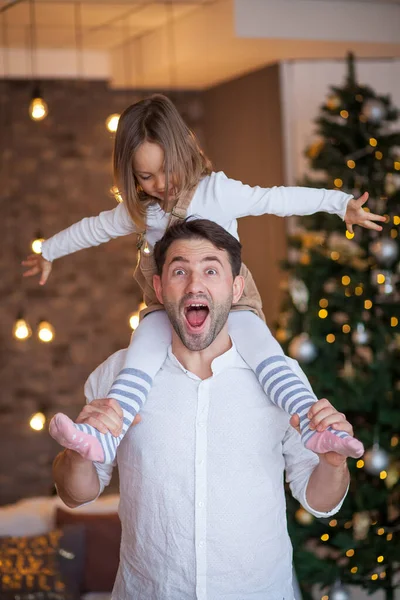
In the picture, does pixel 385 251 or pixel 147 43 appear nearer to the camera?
pixel 385 251

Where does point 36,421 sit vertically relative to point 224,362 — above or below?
below

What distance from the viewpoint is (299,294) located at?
4059 mm

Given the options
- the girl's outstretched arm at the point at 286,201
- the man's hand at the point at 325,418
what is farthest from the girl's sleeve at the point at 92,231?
the man's hand at the point at 325,418

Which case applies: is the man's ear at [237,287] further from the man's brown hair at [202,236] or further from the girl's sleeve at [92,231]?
the girl's sleeve at [92,231]

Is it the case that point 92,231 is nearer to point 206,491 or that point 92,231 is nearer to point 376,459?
point 206,491

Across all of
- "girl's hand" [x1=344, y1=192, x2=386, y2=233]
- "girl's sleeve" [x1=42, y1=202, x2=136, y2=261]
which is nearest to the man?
"girl's sleeve" [x1=42, y1=202, x2=136, y2=261]

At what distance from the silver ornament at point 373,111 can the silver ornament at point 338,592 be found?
203 cm

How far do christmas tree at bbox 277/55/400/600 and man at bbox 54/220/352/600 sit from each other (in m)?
1.76

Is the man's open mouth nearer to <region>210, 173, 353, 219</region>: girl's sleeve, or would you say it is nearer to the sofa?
<region>210, 173, 353, 219</region>: girl's sleeve

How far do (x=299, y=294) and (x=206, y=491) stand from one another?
2.12m

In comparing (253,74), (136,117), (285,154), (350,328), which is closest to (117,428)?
(136,117)

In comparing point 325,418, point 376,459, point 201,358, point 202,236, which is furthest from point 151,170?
point 376,459

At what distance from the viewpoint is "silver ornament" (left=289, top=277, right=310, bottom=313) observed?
13.1 feet

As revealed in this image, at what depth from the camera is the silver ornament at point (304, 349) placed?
3875 mm
